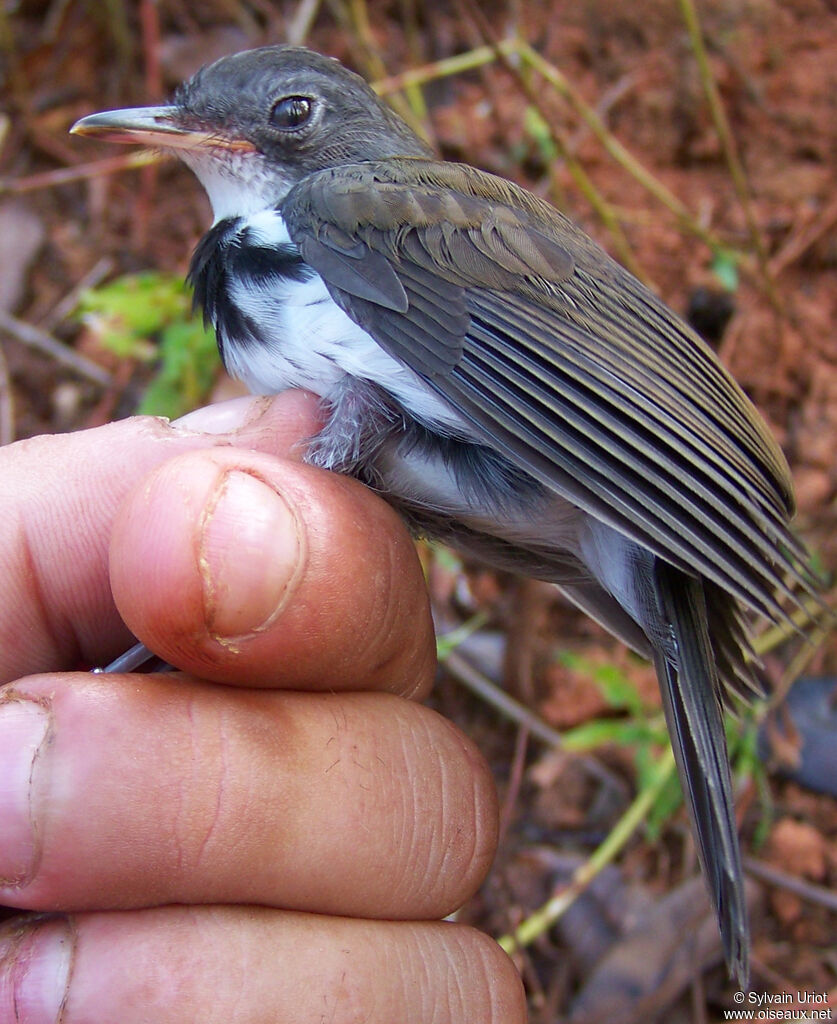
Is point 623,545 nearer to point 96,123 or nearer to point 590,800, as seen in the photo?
point 96,123

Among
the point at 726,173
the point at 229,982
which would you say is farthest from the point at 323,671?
the point at 726,173

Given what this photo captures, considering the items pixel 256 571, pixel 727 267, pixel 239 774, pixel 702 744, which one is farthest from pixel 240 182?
pixel 727 267

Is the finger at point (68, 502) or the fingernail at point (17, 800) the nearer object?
the fingernail at point (17, 800)

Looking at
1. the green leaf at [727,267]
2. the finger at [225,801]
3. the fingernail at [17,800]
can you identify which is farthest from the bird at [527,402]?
the green leaf at [727,267]

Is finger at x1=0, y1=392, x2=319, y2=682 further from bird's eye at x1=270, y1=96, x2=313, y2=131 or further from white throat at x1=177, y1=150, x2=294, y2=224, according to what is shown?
bird's eye at x1=270, y1=96, x2=313, y2=131

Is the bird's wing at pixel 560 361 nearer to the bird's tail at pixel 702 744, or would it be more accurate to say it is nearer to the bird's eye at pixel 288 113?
the bird's tail at pixel 702 744
